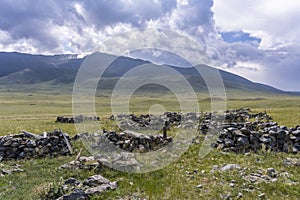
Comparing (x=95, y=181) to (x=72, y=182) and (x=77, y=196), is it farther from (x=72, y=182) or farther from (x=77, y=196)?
(x=77, y=196)

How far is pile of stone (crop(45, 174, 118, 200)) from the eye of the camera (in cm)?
1147

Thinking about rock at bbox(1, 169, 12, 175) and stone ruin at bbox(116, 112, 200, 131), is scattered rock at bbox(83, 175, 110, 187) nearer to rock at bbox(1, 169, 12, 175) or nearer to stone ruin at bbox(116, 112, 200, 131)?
rock at bbox(1, 169, 12, 175)

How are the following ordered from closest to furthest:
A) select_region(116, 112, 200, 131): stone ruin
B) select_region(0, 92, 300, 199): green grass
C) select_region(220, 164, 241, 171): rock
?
select_region(0, 92, 300, 199): green grass < select_region(220, 164, 241, 171): rock < select_region(116, 112, 200, 131): stone ruin

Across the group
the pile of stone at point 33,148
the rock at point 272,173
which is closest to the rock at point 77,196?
the rock at point 272,173

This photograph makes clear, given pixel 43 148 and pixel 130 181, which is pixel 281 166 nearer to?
pixel 130 181

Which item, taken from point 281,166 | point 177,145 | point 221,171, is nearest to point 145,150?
point 177,145

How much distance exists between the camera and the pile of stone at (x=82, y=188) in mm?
11474

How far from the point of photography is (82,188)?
12.3 meters

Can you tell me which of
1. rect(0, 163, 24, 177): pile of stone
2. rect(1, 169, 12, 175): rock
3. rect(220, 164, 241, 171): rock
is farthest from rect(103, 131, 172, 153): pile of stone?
rect(1, 169, 12, 175): rock

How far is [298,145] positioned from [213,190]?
10656mm

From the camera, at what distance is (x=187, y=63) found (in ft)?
76.1

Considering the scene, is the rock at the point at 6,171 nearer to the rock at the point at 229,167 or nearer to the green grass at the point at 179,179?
the green grass at the point at 179,179

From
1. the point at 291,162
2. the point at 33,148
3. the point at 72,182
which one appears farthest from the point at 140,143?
the point at 291,162

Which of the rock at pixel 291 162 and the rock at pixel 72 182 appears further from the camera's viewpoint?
the rock at pixel 291 162
